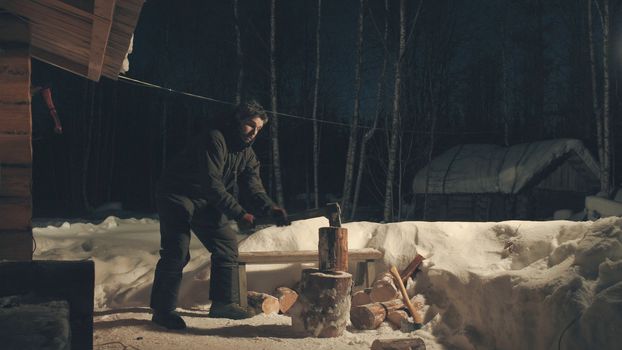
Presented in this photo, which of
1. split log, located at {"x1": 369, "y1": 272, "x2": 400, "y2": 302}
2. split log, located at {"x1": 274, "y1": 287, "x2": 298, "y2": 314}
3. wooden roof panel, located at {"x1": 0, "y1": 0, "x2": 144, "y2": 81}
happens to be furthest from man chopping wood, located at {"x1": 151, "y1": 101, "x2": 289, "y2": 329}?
split log, located at {"x1": 369, "y1": 272, "x2": 400, "y2": 302}

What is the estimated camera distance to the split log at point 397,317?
17.3 ft

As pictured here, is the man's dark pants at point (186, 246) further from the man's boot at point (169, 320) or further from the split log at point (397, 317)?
the split log at point (397, 317)

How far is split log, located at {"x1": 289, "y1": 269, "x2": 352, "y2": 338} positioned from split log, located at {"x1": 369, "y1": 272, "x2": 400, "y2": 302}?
2.86 feet

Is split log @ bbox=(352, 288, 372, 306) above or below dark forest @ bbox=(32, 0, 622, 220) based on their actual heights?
below

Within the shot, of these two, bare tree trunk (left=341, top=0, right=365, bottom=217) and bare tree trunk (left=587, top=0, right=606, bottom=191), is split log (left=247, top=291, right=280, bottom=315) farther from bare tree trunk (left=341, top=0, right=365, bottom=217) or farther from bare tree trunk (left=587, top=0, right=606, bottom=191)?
bare tree trunk (left=587, top=0, right=606, bottom=191)

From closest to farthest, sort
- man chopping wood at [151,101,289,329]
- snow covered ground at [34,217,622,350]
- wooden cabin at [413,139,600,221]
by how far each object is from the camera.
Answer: snow covered ground at [34,217,622,350] → man chopping wood at [151,101,289,329] → wooden cabin at [413,139,600,221]

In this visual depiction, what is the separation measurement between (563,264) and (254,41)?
15.5 m

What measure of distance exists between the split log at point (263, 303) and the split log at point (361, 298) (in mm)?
790

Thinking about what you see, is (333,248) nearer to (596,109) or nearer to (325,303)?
(325,303)

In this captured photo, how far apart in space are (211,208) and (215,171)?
0.47 meters

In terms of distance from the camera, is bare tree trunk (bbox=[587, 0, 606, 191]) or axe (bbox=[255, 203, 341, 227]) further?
bare tree trunk (bbox=[587, 0, 606, 191])

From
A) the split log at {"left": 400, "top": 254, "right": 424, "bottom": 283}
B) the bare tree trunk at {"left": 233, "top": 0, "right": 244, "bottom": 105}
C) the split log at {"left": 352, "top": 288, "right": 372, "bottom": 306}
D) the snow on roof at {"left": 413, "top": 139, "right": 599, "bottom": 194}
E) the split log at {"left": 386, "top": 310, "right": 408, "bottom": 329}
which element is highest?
the bare tree trunk at {"left": 233, "top": 0, "right": 244, "bottom": 105}

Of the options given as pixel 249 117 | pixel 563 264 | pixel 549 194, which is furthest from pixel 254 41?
pixel 563 264

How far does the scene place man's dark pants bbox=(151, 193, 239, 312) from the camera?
5.05 m
